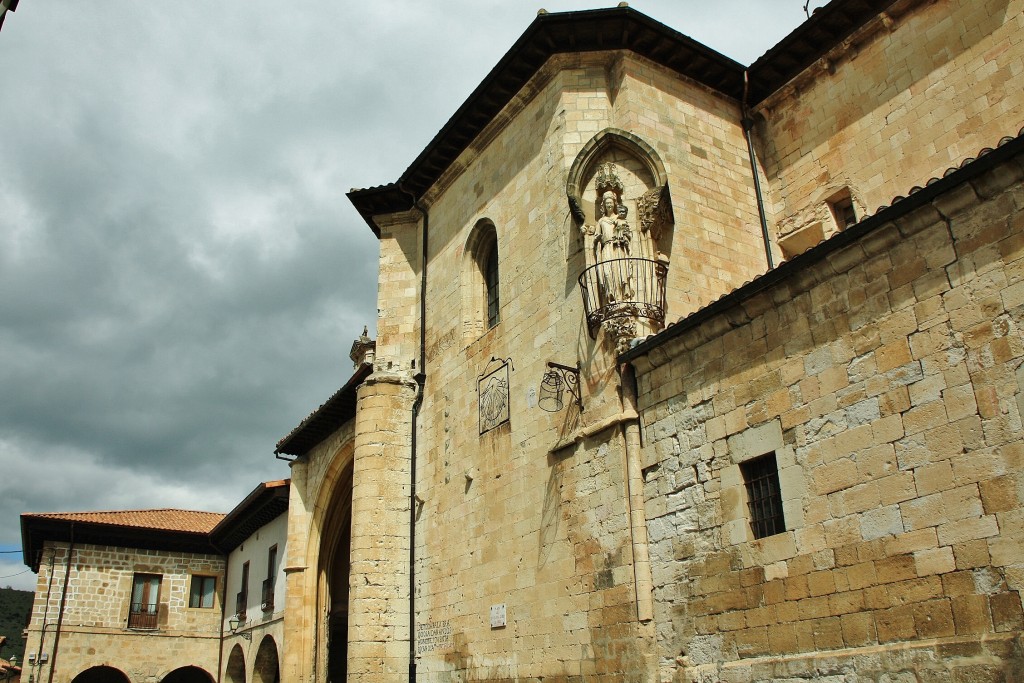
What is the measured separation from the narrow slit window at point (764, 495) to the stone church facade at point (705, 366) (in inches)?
1.0

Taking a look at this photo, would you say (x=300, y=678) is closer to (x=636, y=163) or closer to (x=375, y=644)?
(x=375, y=644)

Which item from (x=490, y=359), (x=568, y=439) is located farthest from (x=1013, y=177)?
(x=490, y=359)

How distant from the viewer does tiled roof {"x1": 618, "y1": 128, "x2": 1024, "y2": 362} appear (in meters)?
5.95

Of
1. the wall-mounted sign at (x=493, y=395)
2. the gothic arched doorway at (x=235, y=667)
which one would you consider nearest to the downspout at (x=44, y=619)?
the gothic arched doorway at (x=235, y=667)

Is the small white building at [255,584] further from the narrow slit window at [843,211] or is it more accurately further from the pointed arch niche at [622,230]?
the narrow slit window at [843,211]

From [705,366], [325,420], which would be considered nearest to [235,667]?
[325,420]

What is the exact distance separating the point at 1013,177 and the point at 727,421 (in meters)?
3.07

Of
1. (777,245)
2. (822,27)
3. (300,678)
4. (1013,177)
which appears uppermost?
(822,27)

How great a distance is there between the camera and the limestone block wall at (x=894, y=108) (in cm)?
939

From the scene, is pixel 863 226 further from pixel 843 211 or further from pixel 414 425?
pixel 414 425

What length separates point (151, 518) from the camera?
25844 millimetres

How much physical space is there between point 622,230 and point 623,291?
0.76 m

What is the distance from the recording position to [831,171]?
11.1 meters

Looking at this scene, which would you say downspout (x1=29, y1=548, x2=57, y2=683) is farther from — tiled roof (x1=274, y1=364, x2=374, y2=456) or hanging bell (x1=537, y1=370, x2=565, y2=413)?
hanging bell (x1=537, y1=370, x2=565, y2=413)
